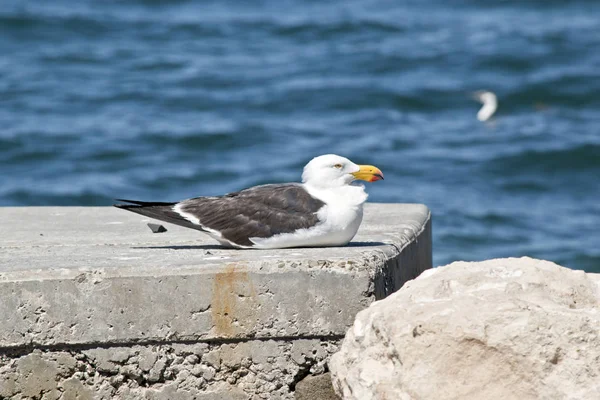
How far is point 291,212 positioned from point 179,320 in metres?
0.68

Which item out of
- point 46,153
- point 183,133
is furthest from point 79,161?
point 183,133

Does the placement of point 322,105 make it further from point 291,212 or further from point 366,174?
point 291,212

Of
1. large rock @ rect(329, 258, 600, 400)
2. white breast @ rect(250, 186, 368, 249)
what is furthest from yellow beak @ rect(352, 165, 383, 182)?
large rock @ rect(329, 258, 600, 400)

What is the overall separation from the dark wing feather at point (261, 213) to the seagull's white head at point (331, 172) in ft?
0.24

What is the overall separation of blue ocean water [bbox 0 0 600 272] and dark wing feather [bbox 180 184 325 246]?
238 inches

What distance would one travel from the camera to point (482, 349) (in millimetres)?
3385

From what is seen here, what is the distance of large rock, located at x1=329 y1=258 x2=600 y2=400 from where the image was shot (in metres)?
3.36

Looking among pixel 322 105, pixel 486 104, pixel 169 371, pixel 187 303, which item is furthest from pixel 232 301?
pixel 322 105

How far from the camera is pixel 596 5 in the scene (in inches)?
827

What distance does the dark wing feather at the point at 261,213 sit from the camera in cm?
443

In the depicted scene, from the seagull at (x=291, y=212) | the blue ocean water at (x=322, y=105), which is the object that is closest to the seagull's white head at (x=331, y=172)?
the seagull at (x=291, y=212)

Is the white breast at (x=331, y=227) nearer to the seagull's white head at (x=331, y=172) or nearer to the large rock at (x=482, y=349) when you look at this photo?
the seagull's white head at (x=331, y=172)

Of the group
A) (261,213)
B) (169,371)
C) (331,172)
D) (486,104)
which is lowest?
(486,104)

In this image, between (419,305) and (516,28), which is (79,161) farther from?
(419,305)
